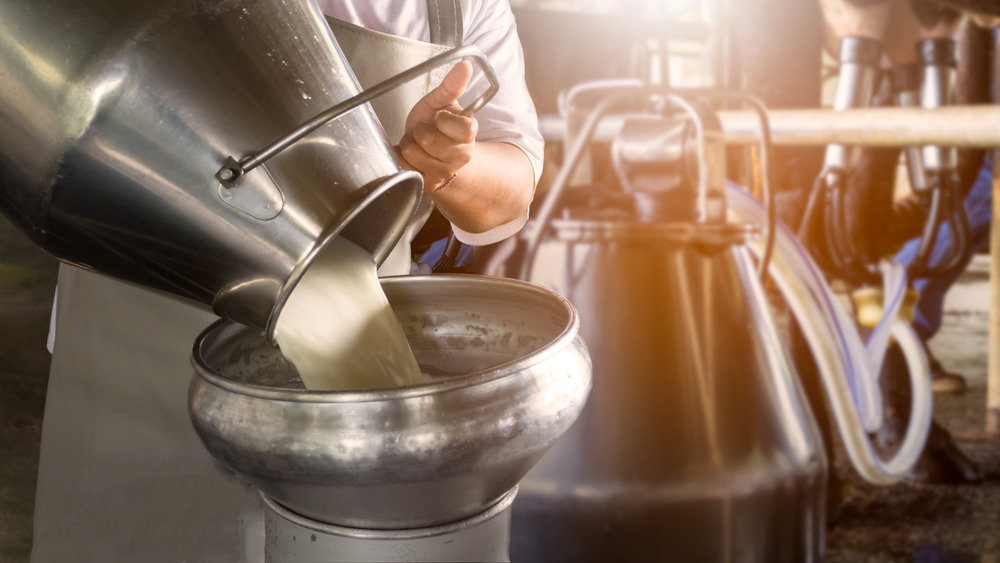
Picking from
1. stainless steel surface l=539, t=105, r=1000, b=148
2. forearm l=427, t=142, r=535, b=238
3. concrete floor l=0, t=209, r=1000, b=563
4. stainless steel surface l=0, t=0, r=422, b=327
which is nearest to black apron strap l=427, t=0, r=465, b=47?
forearm l=427, t=142, r=535, b=238

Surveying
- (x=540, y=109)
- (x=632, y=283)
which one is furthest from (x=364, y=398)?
(x=540, y=109)

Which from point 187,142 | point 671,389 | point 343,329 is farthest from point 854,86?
point 187,142

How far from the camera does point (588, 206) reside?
150 centimetres

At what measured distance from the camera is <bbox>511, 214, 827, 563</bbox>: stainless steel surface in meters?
1.28

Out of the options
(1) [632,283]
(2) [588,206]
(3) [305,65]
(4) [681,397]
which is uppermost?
(3) [305,65]

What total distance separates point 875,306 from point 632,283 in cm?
106

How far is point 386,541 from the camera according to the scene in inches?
20.2

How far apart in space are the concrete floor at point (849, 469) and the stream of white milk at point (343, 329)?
1106 mm

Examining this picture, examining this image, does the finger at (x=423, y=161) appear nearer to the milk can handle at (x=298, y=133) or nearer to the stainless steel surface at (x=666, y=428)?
the milk can handle at (x=298, y=133)

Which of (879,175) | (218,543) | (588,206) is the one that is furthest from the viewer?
(879,175)

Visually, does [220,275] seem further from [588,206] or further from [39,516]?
[588,206]

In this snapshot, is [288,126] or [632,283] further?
[632,283]

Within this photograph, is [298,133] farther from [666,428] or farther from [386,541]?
[666,428]

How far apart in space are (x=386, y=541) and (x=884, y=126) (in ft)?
5.39
